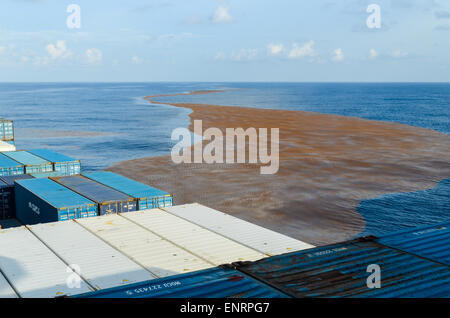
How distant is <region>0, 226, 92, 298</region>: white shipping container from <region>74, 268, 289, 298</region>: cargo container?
382cm

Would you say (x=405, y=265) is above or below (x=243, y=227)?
above

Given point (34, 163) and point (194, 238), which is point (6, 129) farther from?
point (194, 238)

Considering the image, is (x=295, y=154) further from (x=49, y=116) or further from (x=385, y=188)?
(x=49, y=116)

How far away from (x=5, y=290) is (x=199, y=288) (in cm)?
736

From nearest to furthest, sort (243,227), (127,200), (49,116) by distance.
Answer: (243,227) → (127,200) → (49,116)

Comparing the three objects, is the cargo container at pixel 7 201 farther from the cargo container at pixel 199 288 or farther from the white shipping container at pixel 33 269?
the cargo container at pixel 199 288

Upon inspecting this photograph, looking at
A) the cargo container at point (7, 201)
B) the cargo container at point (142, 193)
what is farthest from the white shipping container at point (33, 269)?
the cargo container at point (7, 201)

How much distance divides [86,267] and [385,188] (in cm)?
4089

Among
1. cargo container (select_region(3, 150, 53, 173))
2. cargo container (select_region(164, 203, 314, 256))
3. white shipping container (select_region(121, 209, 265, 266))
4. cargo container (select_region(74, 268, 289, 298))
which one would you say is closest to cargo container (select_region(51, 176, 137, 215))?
white shipping container (select_region(121, 209, 265, 266))

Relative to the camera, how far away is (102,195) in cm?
2667

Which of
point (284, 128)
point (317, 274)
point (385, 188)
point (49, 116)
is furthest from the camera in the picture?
point (49, 116)

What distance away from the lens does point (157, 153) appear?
240ft

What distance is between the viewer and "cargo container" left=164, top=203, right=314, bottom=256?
63.3 ft
